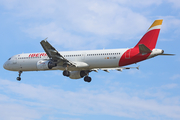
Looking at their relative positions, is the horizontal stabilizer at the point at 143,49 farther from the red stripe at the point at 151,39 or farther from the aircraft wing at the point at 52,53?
the aircraft wing at the point at 52,53

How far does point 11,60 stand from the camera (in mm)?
44094

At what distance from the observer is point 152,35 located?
3597cm

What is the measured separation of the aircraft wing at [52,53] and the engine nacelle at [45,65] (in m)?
0.72

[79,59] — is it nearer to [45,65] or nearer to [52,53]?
[52,53]

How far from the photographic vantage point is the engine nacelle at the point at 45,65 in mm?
38312

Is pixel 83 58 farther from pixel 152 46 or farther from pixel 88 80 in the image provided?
pixel 152 46

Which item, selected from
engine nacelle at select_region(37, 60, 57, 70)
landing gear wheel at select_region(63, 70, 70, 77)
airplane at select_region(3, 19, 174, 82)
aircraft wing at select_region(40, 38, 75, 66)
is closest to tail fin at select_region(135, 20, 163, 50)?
airplane at select_region(3, 19, 174, 82)

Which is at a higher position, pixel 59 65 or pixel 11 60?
pixel 11 60

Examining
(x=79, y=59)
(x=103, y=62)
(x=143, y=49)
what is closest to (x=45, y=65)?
(x=79, y=59)

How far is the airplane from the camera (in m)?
35.8

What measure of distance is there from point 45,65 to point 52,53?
2.23m

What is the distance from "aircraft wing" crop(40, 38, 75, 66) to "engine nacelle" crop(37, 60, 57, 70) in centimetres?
72

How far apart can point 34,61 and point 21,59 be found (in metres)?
2.45

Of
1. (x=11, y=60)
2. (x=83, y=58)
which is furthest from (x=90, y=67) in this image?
(x=11, y=60)
